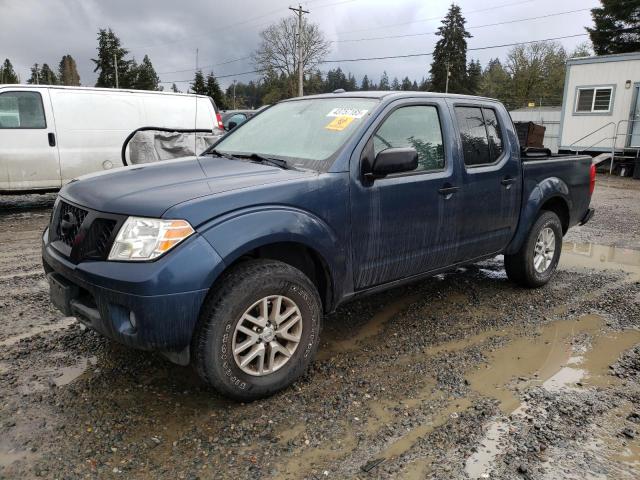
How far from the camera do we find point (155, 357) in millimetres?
3516

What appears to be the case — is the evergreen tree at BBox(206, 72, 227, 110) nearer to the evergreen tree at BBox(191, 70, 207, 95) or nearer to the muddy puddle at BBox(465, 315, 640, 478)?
the evergreen tree at BBox(191, 70, 207, 95)

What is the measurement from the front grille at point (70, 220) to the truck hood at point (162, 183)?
0.06m

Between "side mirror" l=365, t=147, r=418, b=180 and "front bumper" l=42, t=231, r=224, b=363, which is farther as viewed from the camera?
"side mirror" l=365, t=147, r=418, b=180

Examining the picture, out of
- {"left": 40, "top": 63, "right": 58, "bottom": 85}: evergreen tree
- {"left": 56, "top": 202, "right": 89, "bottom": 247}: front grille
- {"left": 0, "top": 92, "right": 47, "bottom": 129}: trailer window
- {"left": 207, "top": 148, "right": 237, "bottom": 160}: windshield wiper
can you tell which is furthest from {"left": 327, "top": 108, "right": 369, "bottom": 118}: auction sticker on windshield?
{"left": 40, "top": 63, "right": 58, "bottom": 85}: evergreen tree

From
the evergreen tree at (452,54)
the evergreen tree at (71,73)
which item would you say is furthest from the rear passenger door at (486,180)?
the evergreen tree at (71,73)

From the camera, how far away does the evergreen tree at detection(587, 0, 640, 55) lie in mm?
40562

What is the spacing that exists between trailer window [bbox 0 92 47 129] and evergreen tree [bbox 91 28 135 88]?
68807mm

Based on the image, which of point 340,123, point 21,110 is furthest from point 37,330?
point 21,110

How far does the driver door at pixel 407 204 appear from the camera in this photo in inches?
133

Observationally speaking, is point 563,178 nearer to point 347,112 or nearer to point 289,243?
point 347,112

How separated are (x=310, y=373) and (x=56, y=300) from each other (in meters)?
1.61

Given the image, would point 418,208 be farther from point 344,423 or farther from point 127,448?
point 127,448

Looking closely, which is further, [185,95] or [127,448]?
[185,95]

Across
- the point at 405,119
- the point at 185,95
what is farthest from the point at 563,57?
the point at 405,119
